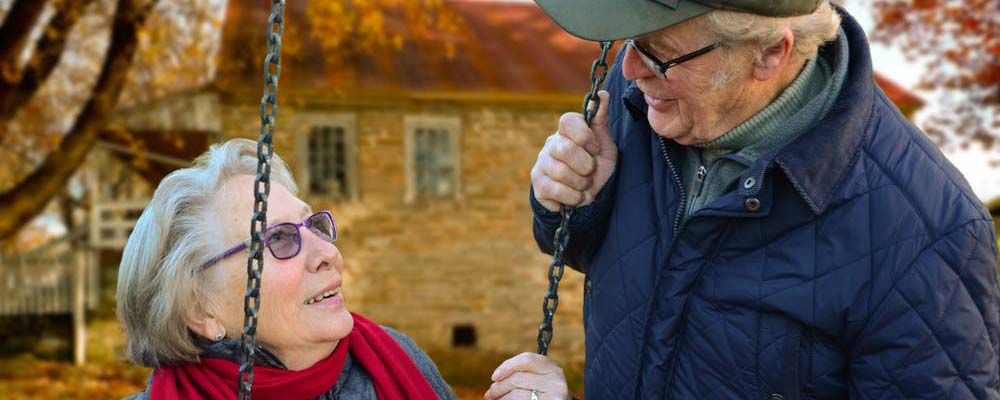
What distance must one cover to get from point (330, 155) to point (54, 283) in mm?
6049

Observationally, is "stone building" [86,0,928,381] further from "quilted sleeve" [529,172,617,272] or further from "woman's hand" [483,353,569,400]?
"woman's hand" [483,353,569,400]

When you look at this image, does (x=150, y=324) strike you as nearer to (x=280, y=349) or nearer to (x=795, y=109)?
(x=280, y=349)

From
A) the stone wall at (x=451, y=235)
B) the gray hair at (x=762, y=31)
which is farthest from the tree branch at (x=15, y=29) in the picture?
the gray hair at (x=762, y=31)

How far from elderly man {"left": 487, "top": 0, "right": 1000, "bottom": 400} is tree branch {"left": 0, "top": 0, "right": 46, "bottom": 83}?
8.27 metres

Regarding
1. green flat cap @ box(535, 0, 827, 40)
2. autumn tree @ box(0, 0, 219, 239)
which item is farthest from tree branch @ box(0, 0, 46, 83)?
green flat cap @ box(535, 0, 827, 40)

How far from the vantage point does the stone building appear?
13.5 metres

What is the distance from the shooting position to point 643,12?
5.81 feet

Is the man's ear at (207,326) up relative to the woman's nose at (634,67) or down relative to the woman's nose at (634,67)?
down

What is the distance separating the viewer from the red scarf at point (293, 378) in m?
2.18

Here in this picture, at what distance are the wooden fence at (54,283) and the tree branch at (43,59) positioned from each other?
7286 millimetres

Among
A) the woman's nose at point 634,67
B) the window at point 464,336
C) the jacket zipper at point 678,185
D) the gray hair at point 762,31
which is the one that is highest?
the gray hair at point 762,31

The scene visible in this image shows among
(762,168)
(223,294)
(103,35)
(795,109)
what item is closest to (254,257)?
(223,294)

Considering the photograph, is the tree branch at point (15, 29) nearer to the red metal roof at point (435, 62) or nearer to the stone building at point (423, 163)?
the red metal roof at point (435, 62)

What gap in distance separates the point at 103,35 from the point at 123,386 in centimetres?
549
